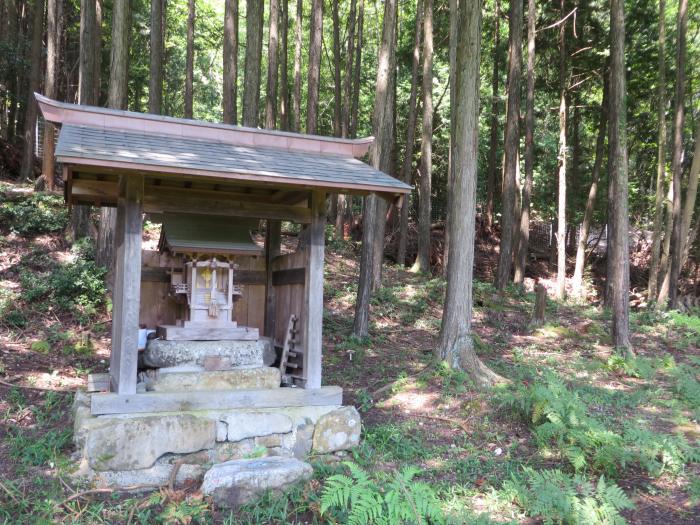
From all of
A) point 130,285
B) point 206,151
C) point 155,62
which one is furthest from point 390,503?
point 155,62

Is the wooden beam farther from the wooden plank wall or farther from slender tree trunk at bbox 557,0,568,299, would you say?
slender tree trunk at bbox 557,0,568,299

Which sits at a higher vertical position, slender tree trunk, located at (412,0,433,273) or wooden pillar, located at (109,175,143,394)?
slender tree trunk, located at (412,0,433,273)

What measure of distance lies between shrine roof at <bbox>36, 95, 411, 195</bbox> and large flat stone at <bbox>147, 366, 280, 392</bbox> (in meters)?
2.09

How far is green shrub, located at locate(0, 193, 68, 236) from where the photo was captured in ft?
42.0

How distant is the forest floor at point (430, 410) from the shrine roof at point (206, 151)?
2.88 meters

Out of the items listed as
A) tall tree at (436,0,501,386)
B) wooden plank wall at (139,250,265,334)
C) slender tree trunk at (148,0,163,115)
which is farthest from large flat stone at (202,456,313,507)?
slender tree trunk at (148,0,163,115)

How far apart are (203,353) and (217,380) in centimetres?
34

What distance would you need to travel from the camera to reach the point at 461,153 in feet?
26.9

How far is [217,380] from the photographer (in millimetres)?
5738

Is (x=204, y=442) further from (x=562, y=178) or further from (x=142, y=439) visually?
(x=562, y=178)

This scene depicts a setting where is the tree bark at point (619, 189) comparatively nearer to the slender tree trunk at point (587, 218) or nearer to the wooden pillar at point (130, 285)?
the slender tree trunk at point (587, 218)

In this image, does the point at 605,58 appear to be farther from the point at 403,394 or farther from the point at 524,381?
the point at 403,394

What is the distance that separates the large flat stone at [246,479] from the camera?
4.65 m

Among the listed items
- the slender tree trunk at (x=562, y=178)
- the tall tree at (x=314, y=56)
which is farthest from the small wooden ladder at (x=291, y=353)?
the slender tree trunk at (x=562, y=178)
